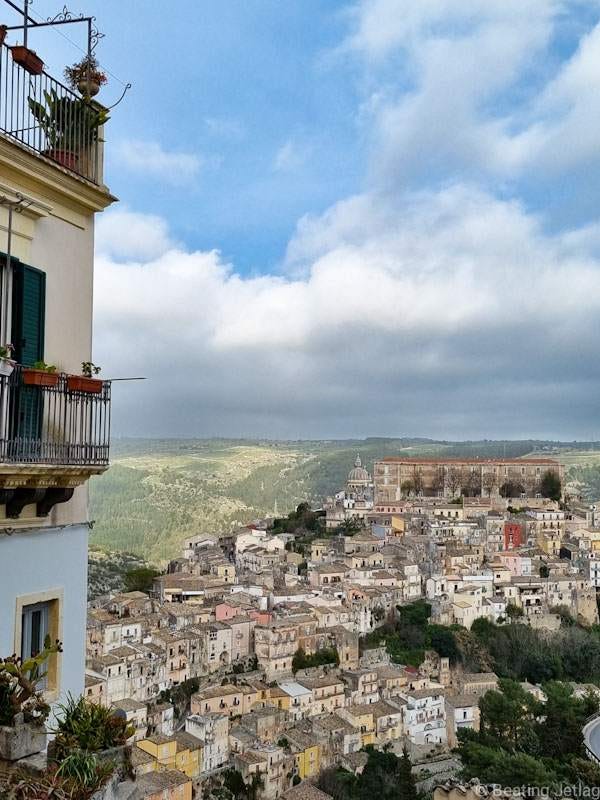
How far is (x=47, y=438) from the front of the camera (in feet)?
12.7

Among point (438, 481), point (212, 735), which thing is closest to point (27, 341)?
point (212, 735)

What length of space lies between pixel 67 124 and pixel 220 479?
299 ft

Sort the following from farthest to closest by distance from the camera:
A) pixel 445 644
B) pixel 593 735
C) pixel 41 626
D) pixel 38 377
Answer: pixel 445 644 < pixel 593 735 < pixel 41 626 < pixel 38 377

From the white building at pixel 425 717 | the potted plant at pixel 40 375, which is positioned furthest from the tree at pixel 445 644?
the potted plant at pixel 40 375

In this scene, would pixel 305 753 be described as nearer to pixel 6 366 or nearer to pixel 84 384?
pixel 84 384

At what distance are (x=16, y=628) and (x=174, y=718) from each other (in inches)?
1132

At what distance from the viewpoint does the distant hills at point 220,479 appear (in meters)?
70.0

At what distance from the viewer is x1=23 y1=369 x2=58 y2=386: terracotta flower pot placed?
3.64 metres

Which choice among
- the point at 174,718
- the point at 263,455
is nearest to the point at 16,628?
the point at 174,718

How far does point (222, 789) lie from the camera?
26.2 meters

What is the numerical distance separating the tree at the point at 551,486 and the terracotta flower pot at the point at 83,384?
70920 millimetres

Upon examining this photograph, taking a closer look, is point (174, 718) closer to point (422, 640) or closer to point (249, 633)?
point (249, 633)

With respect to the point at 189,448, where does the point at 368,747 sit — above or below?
below

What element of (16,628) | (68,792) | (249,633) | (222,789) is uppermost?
(16,628)
